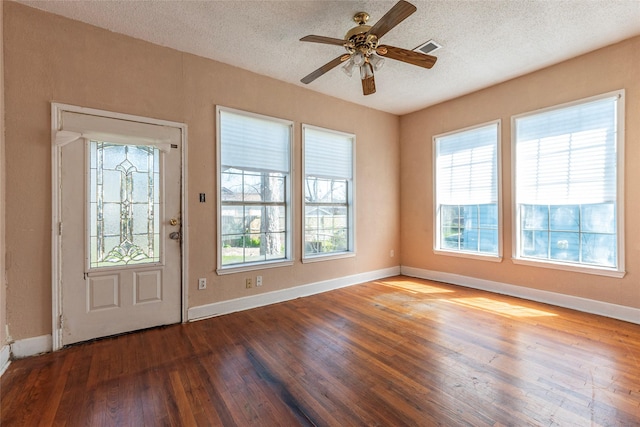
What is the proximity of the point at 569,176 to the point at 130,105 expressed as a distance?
4944 mm

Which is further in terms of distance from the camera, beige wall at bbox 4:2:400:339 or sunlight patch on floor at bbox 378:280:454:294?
sunlight patch on floor at bbox 378:280:454:294

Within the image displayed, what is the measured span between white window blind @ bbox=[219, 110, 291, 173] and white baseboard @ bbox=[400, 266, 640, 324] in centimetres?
310

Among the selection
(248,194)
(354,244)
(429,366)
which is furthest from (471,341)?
(248,194)

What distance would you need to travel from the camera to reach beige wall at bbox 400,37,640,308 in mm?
2961

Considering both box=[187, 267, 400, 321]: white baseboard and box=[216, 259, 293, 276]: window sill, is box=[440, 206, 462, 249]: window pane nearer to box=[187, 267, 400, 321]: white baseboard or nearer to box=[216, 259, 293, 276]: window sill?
box=[187, 267, 400, 321]: white baseboard

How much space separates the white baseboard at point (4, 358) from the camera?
2.12 metres

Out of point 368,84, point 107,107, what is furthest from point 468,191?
point 107,107

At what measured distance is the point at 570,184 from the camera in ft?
11.0

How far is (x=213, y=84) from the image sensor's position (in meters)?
3.26

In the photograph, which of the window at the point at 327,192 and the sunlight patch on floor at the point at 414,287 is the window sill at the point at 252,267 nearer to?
the window at the point at 327,192

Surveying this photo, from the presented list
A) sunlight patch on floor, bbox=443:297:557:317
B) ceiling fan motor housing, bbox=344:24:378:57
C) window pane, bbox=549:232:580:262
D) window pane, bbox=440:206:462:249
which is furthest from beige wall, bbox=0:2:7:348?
window pane, bbox=549:232:580:262

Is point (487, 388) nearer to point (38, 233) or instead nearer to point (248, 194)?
point (248, 194)

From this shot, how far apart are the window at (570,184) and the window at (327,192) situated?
235cm

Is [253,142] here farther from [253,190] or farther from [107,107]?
A: [107,107]
